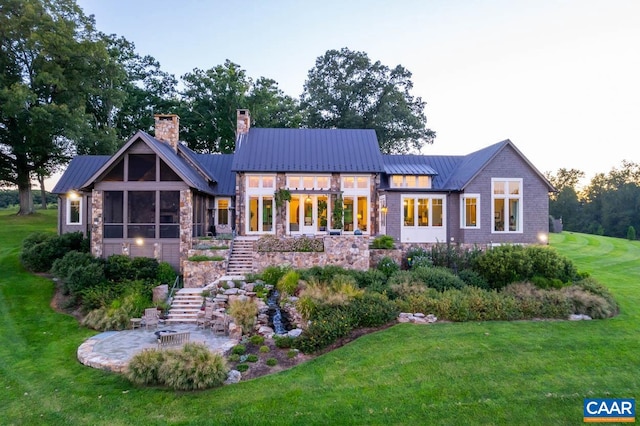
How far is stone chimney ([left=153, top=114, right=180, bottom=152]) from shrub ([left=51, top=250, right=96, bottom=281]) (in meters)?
7.32

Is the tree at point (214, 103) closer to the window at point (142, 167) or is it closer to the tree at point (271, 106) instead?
the tree at point (271, 106)

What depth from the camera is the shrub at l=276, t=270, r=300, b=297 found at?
543 inches

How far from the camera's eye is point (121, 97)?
98.2 ft

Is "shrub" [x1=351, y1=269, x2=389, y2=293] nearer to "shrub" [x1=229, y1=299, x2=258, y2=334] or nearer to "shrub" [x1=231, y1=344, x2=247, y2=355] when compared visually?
"shrub" [x1=229, y1=299, x2=258, y2=334]

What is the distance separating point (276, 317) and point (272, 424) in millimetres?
5608

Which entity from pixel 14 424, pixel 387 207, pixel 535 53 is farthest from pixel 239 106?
pixel 14 424

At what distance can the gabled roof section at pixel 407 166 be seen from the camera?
64.7 feet

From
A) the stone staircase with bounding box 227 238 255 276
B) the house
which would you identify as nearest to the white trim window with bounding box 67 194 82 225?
the house

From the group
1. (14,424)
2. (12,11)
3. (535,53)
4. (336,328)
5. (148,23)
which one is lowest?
(14,424)

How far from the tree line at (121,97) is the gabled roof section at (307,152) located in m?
13.0

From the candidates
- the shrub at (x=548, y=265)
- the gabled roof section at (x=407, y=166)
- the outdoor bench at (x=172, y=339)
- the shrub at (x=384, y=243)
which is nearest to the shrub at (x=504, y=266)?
the shrub at (x=548, y=265)

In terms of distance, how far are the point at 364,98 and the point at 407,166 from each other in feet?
63.6

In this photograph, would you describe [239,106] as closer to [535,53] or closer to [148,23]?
[148,23]

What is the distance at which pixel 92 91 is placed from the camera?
2756cm
